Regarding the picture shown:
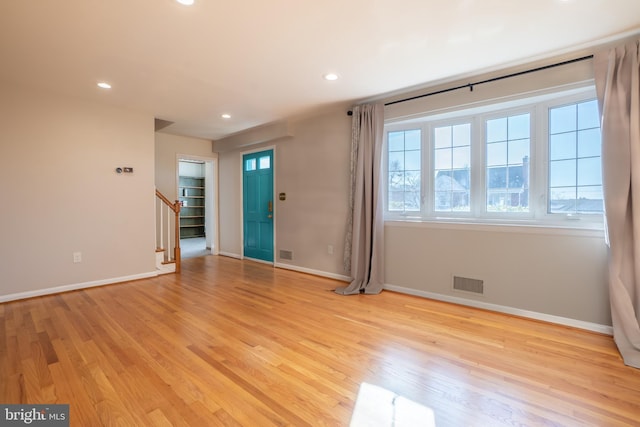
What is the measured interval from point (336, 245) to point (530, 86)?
2.95 meters

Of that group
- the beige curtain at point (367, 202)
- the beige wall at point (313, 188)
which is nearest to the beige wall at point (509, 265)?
the beige curtain at point (367, 202)

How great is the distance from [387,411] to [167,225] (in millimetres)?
5126

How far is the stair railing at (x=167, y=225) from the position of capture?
498 centimetres

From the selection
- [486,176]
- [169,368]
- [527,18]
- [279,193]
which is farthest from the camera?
[279,193]

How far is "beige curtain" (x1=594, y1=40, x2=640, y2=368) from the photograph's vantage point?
2.33 m

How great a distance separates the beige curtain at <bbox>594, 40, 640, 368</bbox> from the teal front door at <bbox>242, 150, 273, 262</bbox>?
4442 millimetres

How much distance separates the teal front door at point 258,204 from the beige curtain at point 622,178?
444 cm

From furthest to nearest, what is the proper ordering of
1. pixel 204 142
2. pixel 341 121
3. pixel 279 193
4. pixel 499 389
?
pixel 204 142 → pixel 279 193 → pixel 341 121 → pixel 499 389

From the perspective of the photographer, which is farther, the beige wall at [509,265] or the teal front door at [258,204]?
the teal front door at [258,204]

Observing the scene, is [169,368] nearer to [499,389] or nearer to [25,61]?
[499,389]

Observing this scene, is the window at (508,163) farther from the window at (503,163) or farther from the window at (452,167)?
the window at (452,167)

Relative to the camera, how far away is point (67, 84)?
11.2ft

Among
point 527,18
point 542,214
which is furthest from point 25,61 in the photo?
point 542,214

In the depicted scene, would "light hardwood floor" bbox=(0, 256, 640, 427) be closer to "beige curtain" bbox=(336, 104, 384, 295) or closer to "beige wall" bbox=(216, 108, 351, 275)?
"beige curtain" bbox=(336, 104, 384, 295)
